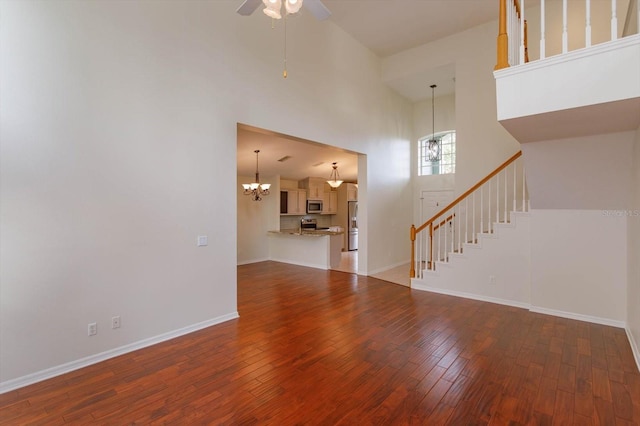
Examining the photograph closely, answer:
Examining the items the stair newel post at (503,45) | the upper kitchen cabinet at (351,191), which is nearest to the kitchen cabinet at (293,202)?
the upper kitchen cabinet at (351,191)

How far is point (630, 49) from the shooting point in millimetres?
2041

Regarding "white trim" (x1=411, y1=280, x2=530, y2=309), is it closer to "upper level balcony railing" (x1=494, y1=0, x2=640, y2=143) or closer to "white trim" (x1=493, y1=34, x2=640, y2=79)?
"upper level balcony railing" (x1=494, y1=0, x2=640, y2=143)

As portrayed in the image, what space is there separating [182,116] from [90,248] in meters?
1.73

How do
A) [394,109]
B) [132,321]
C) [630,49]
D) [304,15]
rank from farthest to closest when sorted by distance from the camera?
[394,109] < [304,15] < [132,321] < [630,49]

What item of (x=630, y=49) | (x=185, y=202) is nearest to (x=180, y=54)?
(x=185, y=202)

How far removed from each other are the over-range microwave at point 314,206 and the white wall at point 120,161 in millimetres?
4957

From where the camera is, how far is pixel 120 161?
3.06m

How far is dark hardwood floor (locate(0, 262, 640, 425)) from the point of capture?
216cm

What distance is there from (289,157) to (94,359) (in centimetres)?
551

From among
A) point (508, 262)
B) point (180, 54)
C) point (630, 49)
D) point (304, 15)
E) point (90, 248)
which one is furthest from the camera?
point (304, 15)

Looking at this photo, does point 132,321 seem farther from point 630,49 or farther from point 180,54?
point 630,49

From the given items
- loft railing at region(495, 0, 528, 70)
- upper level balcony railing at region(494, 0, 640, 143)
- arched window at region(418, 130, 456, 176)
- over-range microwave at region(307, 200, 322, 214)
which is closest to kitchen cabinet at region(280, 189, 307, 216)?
over-range microwave at region(307, 200, 322, 214)

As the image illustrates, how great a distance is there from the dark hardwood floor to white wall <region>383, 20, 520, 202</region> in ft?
9.90

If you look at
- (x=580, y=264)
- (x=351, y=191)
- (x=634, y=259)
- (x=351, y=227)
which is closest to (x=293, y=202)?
(x=351, y=191)
